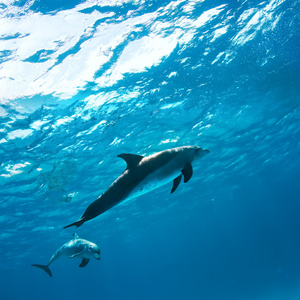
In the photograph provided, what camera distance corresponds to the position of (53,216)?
25.4 m

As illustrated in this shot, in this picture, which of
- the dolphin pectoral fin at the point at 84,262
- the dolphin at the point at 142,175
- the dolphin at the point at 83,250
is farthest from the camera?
the dolphin pectoral fin at the point at 84,262

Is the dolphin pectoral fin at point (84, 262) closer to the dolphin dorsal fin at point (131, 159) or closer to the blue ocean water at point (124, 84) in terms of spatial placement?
the dolphin dorsal fin at point (131, 159)

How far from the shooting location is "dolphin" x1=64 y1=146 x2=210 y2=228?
2.61m

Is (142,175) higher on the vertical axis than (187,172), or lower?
higher

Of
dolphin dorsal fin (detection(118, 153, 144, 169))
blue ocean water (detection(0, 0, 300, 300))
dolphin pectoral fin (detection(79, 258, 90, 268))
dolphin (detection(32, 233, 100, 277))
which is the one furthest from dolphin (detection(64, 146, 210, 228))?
blue ocean water (detection(0, 0, 300, 300))

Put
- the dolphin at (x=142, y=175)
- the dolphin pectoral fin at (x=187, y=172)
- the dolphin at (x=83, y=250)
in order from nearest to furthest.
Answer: the dolphin at (x=142, y=175)
the dolphin pectoral fin at (x=187, y=172)
the dolphin at (x=83, y=250)

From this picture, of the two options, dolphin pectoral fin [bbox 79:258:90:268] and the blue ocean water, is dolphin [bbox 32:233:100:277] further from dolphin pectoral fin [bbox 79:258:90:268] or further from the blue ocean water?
the blue ocean water

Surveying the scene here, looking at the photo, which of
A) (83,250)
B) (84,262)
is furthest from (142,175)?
(84,262)

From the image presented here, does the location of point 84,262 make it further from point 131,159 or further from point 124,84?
point 124,84

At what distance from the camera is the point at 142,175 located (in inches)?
110

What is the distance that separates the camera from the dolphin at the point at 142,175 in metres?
2.61

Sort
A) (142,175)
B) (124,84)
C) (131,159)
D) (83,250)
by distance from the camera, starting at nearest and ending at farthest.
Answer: (142,175)
(131,159)
(83,250)
(124,84)

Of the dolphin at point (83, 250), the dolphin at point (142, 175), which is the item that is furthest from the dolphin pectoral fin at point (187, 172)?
the dolphin at point (83, 250)

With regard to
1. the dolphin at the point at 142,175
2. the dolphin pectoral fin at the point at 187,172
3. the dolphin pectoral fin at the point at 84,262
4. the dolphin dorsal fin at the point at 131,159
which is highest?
the dolphin dorsal fin at the point at 131,159
